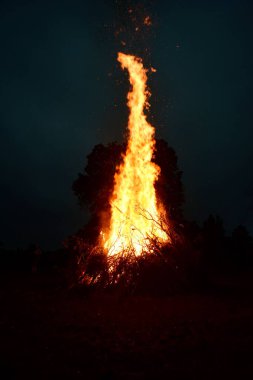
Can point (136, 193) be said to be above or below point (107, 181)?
below

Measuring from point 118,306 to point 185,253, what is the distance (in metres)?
3.09

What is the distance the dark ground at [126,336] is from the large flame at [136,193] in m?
2.17

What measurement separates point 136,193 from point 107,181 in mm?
9426

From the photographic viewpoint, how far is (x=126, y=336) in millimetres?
6078

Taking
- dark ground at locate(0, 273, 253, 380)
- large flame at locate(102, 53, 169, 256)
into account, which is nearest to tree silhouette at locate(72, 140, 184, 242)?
large flame at locate(102, 53, 169, 256)

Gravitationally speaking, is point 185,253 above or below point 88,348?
above

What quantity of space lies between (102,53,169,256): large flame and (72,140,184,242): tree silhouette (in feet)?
26.1

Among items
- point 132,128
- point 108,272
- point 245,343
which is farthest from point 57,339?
point 132,128

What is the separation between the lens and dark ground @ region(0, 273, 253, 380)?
452cm

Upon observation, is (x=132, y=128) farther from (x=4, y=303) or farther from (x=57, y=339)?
(x=57, y=339)

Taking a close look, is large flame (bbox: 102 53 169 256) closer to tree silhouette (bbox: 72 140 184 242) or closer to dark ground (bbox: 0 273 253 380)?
dark ground (bbox: 0 273 253 380)

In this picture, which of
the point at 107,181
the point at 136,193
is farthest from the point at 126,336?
the point at 107,181

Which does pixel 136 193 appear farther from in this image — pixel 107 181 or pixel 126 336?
pixel 107 181

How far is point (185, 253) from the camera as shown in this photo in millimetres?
11062
